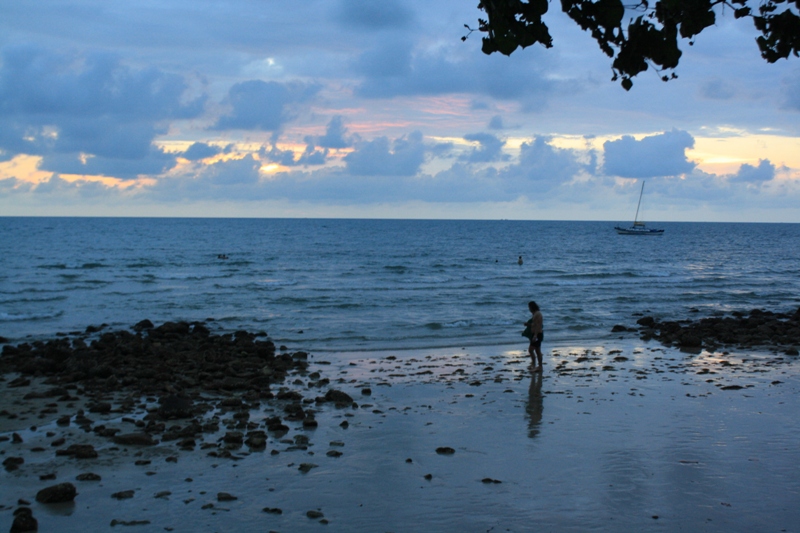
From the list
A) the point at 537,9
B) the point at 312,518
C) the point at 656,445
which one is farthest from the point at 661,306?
the point at 537,9

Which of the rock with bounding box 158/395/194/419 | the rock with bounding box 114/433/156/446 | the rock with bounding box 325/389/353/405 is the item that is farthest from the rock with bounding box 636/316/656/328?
the rock with bounding box 114/433/156/446

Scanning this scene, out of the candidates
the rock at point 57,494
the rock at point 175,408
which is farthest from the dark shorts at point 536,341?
the rock at point 57,494

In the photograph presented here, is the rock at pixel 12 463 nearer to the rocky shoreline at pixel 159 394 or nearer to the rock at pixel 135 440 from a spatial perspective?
the rocky shoreline at pixel 159 394

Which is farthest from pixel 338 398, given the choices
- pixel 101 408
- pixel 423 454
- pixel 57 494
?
pixel 57 494

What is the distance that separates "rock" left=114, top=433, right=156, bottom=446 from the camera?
10.4 metres

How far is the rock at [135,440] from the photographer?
34.2 feet

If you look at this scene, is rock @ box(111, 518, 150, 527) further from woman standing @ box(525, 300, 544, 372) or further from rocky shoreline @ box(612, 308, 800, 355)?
rocky shoreline @ box(612, 308, 800, 355)

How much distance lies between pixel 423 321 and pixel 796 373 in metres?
13.8

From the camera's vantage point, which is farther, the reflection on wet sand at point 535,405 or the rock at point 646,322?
the rock at point 646,322

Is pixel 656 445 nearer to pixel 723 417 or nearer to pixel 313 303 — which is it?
pixel 723 417

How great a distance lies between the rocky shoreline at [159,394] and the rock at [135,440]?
16mm

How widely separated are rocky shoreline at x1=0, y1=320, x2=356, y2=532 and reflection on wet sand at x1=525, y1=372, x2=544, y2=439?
359 centimetres

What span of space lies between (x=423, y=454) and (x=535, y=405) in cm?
374

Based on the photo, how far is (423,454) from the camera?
32.4ft
